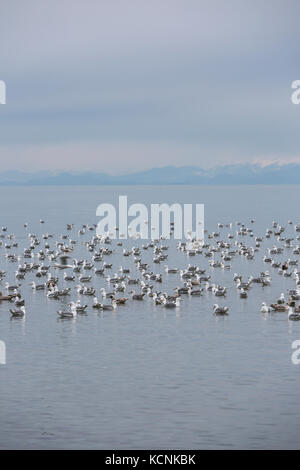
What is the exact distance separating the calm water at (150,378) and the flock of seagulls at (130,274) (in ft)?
4.03

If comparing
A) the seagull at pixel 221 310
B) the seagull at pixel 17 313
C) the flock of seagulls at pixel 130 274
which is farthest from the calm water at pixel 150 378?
the flock of seagulls at pixel 130 274

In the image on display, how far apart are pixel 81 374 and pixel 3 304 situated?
24026mm

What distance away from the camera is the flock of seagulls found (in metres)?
66.7

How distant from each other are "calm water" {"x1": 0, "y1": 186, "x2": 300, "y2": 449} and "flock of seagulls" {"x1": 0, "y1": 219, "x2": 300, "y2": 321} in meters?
1.23

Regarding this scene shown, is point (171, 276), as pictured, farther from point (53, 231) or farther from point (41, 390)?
point (53, 231)

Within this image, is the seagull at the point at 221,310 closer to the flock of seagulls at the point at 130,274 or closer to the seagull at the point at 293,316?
the flock of seagulls at the point at 130,274

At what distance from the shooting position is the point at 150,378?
44.4m

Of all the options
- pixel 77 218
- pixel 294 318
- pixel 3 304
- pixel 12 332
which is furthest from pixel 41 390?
pixel 77 218

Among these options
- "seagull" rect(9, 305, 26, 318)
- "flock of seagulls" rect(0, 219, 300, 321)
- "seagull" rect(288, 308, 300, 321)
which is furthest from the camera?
"flock of seagulls" rect(0, 219, 300, 321)

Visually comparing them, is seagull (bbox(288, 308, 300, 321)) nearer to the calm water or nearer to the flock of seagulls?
the flock of seagulls

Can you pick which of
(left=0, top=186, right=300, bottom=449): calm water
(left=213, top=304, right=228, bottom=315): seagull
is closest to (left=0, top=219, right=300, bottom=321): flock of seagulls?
(left=213, top=304, right=228, bottom=315): seagull

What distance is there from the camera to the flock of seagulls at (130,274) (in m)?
66.7
